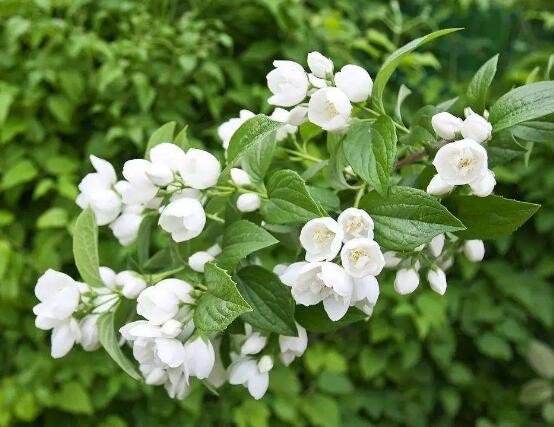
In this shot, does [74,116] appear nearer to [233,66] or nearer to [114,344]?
[233,66]

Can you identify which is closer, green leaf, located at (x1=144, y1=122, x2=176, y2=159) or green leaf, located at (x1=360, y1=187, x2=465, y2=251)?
green leaf, located at (x1=360, y1=187, x2=465, y2=251)

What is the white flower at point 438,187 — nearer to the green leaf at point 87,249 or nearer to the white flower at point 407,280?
the white flower at point 407,280

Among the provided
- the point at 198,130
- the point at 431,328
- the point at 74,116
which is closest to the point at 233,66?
the point at 198,130

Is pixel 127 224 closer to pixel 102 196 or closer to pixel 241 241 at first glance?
pixel 102 196

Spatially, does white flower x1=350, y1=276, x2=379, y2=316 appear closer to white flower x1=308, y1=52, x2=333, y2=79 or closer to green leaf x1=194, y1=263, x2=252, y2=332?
green leaf x1=194, y1=263, x2=252, y2=332

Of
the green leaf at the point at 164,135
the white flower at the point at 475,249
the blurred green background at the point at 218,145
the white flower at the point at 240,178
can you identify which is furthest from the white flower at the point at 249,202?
the blurred green background at the point at 218,145

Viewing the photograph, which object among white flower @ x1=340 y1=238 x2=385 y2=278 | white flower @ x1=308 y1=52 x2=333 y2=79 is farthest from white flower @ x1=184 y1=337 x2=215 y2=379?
white flower @ x1=308 y1=52 x2=333 y2=79
